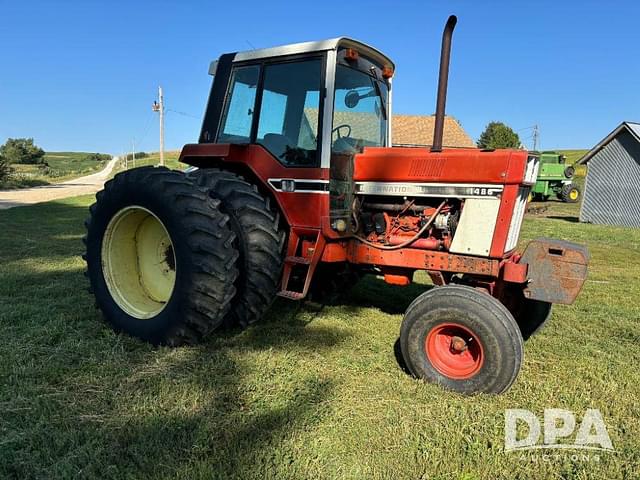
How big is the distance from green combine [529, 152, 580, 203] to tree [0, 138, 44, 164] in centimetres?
5623

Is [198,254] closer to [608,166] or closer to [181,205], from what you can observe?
[181,205]

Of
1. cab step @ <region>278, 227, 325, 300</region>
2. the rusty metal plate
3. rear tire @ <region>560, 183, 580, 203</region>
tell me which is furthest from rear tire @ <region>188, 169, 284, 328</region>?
rear tire @ <region>560, 183, 580, 203</region>

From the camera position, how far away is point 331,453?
2.49 metres

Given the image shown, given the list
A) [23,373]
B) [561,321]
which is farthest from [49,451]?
[561,321]

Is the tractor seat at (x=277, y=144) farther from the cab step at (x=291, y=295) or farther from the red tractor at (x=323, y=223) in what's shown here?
the cab step at (x=291, y=295)

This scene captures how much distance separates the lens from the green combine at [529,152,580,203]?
2512 cm

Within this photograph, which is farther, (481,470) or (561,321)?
(561,321)

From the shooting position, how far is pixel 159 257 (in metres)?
4.26

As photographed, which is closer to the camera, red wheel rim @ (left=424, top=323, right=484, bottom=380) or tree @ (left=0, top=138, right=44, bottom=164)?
red wheel rim @ (left=424, top=323, right=484, bottom=380)

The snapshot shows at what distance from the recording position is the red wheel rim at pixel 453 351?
323cm

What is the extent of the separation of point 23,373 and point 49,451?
3.34 feet

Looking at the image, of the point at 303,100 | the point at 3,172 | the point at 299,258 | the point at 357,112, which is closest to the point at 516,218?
the point at 357,112

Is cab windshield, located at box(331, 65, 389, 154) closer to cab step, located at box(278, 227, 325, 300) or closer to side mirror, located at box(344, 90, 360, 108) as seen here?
side mirror, located at box(344, 90, 360, 108)

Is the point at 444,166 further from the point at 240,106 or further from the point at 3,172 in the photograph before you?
the point at 3,172
